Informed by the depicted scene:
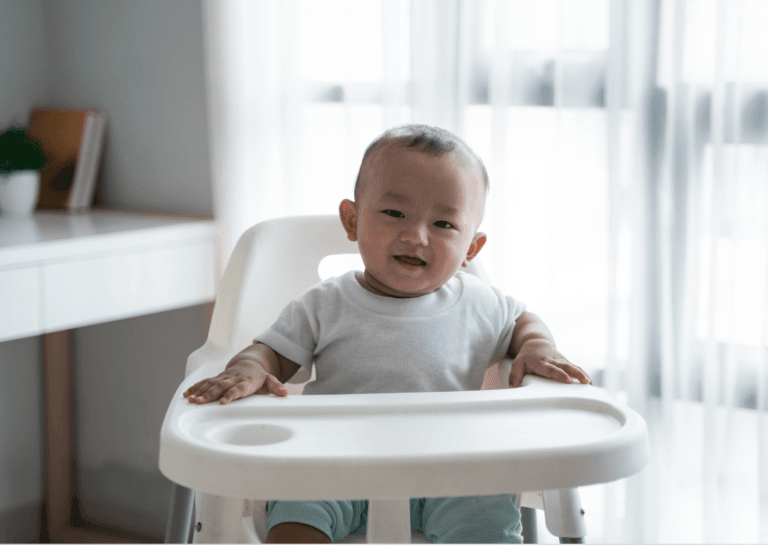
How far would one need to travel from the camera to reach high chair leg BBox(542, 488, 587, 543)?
1000 mm

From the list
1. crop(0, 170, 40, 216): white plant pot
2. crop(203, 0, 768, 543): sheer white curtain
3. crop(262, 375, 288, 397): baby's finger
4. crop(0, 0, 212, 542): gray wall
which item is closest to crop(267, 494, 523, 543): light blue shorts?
crop(262, 375, 288, 397): baby's finger

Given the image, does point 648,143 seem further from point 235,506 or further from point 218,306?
point 235,506

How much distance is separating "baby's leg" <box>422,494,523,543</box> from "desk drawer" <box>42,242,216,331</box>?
1.03m

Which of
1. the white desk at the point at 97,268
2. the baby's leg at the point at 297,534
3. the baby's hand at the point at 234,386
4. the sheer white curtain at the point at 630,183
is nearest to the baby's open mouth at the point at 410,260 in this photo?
the baby's hand at the point at 234,386

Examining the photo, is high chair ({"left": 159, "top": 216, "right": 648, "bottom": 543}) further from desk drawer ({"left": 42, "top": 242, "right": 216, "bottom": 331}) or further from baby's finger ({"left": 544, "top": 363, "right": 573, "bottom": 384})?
desk drawer ({"left": 42, "top": 242, "right": 216, "bottom": 331})

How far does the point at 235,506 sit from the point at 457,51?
1036 mm

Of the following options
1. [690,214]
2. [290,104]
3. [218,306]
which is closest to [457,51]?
[290,104]

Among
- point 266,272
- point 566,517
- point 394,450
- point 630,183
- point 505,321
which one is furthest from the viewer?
point 630,183

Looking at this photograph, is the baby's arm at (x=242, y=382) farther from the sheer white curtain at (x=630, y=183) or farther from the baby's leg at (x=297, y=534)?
the sheer white curtain at (x=630, y=183)

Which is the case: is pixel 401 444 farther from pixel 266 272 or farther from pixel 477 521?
pixel 266 272

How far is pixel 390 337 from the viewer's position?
3.52ft

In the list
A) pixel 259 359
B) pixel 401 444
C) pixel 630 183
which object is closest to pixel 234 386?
pixel 259 359

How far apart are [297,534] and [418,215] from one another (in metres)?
0.41

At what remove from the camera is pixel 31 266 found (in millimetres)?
1642
